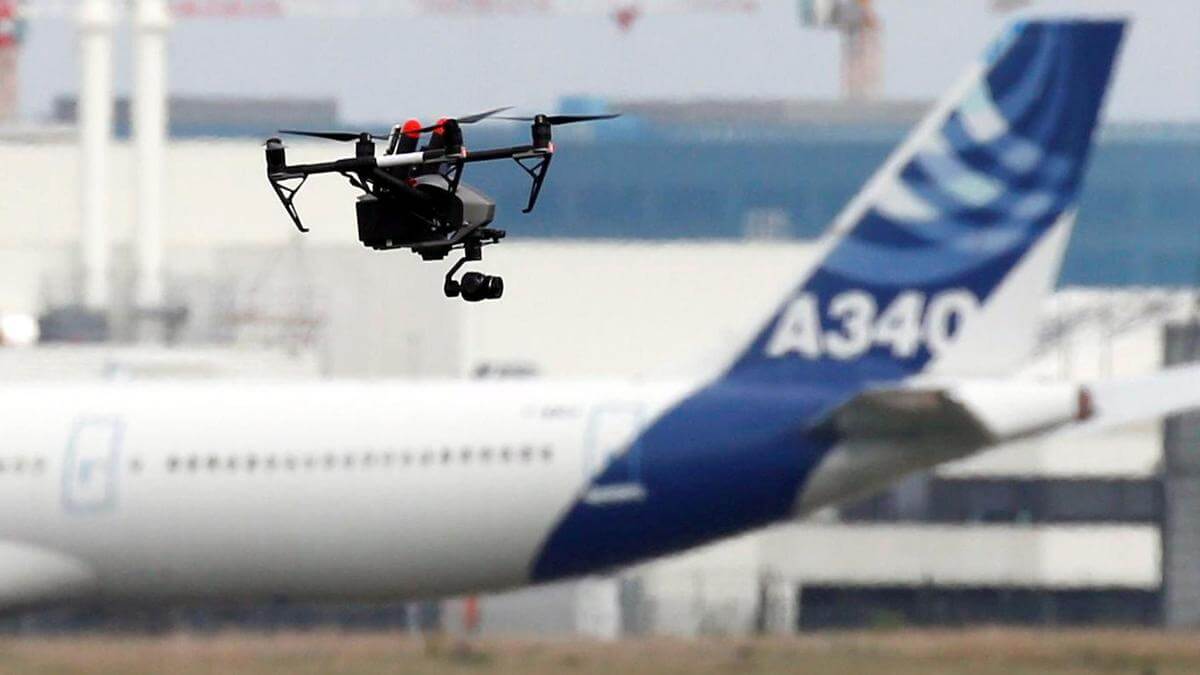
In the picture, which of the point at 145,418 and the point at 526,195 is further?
the point at 145,418

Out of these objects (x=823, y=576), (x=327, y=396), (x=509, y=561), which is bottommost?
(x=823, y=576)

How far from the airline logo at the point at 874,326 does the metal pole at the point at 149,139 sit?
33480 mm

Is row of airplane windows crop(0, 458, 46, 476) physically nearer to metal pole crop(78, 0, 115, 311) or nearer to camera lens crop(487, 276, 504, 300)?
camera lens crop(487, 276, 504, 300)

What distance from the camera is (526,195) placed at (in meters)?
7.44

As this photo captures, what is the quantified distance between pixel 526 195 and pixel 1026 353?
1201 inches

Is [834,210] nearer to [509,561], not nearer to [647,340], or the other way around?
[647,340]

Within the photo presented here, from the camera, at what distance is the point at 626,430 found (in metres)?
35.6

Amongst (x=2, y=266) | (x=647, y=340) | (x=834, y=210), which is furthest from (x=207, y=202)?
(x=834, y=210)

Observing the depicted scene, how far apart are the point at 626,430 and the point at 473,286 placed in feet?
92.2

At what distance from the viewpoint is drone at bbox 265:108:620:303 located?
7156 millimetres

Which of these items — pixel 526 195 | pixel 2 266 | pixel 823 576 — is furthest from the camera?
pixel 2 266

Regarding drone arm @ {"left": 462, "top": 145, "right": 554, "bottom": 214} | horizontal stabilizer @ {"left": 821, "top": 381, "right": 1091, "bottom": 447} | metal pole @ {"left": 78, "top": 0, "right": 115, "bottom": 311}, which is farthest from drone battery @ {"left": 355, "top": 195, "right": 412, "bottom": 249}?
metal pole @ {"left": 78, "top": 0, "right": 115, "bottom": 311}

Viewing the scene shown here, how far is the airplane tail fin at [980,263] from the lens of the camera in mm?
36781

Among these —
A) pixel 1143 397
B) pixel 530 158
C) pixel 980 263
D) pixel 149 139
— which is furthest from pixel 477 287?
pixel 149 139
